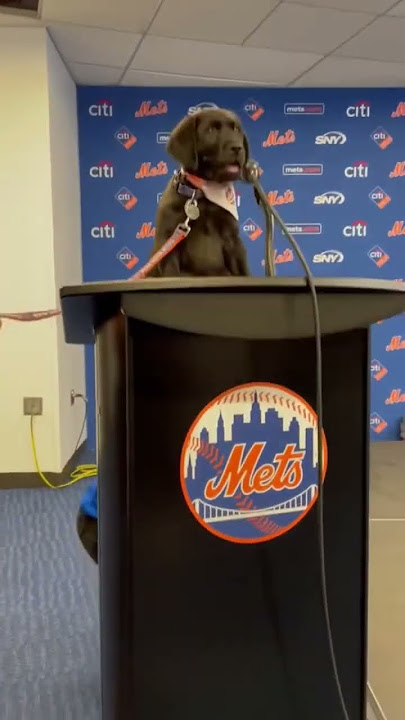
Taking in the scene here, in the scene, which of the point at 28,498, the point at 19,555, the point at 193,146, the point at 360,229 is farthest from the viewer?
the point at 360,229

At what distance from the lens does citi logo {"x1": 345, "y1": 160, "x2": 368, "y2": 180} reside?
448 cm

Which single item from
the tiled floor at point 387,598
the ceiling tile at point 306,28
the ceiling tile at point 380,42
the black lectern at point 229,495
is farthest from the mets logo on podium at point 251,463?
the ceiling tile at point 380,42

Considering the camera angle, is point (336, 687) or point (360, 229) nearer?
point (336, 687)

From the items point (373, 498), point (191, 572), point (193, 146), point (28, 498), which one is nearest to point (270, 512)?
point (191, 572)

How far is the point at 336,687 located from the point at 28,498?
9.11 feet

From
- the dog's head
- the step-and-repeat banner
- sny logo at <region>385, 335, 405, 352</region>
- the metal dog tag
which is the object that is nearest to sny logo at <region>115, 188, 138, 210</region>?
the step-and-repeat banner

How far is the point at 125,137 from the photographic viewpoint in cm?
433

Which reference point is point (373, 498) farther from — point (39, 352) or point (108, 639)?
point (108, 639)

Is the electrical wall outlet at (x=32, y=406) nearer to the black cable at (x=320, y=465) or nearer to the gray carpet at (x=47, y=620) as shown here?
the gray carpet at (x=47, y=620)

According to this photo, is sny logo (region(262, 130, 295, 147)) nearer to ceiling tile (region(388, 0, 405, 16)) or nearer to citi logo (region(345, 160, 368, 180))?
citi logo (region(345, 160, 368, 180))

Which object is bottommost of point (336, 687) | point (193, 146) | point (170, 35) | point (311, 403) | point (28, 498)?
point (28, 498)

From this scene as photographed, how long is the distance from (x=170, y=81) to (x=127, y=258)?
1113 millimetres

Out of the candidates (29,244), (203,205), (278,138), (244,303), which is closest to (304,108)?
(278,138)

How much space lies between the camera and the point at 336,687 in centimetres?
75
